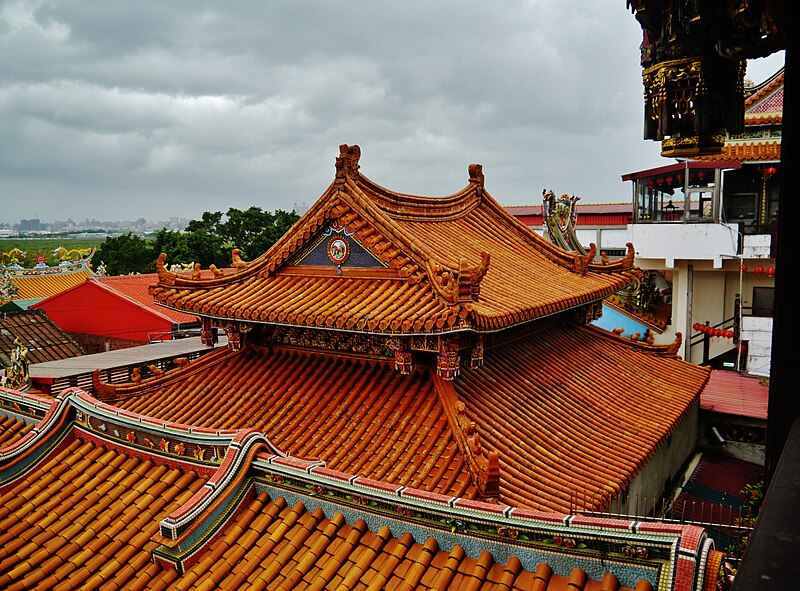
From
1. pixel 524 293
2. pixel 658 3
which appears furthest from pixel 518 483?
pixel 658 3

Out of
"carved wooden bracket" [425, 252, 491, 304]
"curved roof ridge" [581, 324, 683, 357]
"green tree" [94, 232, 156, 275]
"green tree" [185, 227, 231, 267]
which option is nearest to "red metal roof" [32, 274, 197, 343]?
"curved roof ridge" [581, 324, 683, 357]

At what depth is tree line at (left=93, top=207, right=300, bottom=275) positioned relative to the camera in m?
55.5

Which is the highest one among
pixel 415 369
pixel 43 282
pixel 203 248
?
pixel 203 248

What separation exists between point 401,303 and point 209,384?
4.09 m

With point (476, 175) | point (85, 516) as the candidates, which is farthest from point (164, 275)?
point (476, 175)

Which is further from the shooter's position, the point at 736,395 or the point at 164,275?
the point at 736,395

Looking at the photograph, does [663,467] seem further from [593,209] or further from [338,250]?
[593,209]

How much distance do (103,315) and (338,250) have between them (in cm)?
2173

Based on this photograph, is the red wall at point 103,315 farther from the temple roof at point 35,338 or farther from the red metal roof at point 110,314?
the temple roof at point 35,338

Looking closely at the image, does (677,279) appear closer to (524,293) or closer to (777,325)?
(524,293)

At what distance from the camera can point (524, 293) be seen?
381 inches

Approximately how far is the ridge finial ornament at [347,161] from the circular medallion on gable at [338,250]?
3.47 ft

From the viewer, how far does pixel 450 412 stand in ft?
25.7

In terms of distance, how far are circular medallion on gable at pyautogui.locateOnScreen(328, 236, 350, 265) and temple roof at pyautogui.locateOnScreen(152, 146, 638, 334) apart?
2cm
